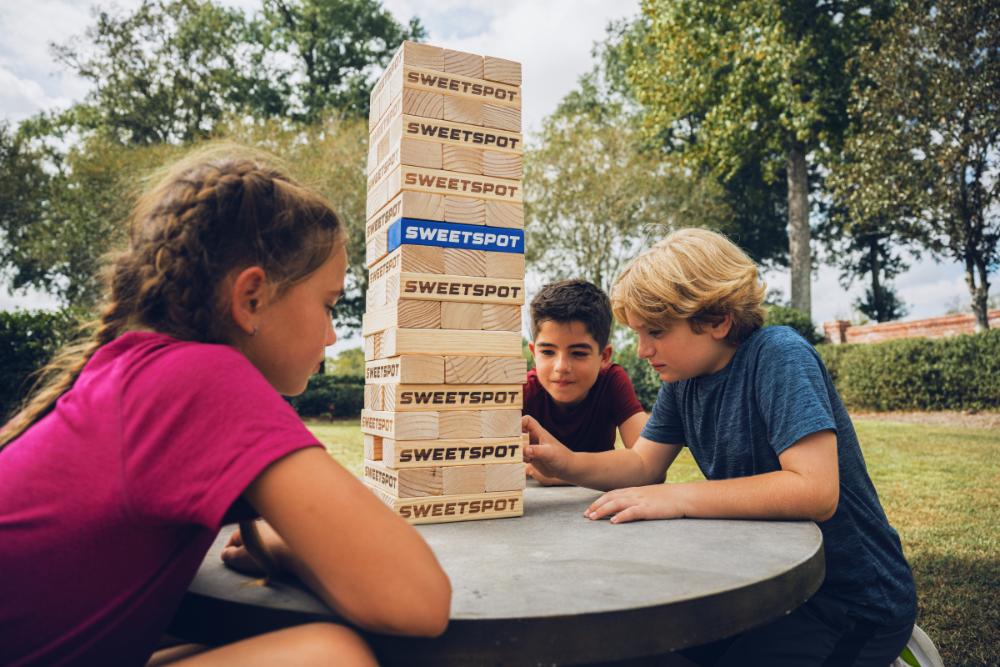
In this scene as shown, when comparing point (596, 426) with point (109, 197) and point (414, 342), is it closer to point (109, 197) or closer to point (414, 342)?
point (414, 342)

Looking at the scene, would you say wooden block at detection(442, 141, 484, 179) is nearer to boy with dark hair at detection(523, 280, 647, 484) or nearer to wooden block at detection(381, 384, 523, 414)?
wooden block at detection(381, 384, 523, 414)

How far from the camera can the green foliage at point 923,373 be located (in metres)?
13.3

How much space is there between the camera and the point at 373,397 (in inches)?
88.5

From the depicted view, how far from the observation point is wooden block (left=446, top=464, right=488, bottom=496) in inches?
79.8

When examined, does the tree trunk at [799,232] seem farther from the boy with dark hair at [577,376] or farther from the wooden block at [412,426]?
the wooden block at [412,426]

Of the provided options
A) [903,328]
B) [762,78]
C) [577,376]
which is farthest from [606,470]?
[903,328]

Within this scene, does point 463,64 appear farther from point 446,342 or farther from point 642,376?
point 642,376

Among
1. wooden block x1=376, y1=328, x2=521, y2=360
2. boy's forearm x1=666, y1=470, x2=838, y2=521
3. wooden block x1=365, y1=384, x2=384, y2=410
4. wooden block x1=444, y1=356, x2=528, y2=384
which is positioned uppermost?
wooden block x1=376, y1=328, x2=521, y2=360

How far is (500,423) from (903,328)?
85.8ft

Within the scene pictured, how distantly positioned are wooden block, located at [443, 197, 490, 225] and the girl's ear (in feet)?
2.68

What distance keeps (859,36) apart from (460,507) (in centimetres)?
2092

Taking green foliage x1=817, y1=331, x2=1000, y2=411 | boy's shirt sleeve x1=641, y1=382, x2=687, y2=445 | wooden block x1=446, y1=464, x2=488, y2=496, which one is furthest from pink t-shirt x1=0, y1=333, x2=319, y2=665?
green foliage x1=817, y1=331, x2=1000, y2=411

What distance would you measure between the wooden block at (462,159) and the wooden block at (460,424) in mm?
737

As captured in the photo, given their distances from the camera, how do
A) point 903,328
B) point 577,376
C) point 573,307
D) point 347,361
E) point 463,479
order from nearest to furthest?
point 463,479 → point 573,307 → point 577,376 → point 903,328 → point 347,361
